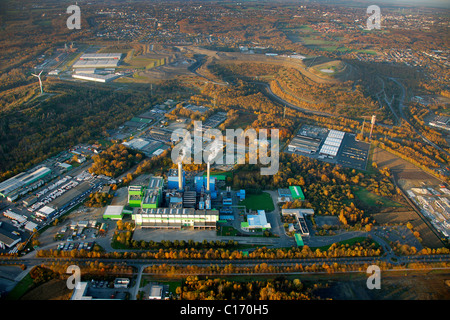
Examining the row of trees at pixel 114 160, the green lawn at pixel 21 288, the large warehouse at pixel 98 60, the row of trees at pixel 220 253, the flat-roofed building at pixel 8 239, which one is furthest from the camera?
the large warehouse at pixel 98 60

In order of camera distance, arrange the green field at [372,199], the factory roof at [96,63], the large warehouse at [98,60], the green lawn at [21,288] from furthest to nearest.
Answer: the large warehouse at [98,60] → the factory roof at [96,63] → the green field at [372,199] → the green lawn at [21,288]

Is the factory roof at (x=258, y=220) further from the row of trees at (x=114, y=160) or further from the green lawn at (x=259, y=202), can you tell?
the row of trees at (x=114, y=160)

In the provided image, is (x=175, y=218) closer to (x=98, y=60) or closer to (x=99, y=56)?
(x=98, y=60)

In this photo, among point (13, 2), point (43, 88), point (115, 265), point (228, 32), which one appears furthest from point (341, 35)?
point (115, 265)

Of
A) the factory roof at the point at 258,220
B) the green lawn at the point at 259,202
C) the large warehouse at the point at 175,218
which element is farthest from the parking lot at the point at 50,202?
the factory roof at the point at 258,220

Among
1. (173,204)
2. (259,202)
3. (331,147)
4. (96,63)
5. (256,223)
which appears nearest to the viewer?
(256,223)

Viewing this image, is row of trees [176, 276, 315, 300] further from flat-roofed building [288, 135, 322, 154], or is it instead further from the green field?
flat-roofed building [288, 135, 322, 154]

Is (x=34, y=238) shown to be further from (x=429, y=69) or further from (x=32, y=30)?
(x=429, y=69)

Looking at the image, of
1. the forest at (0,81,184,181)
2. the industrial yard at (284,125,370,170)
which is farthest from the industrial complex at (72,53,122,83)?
the industrial yard at (284,125,370,170)

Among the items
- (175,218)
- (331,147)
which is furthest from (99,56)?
(175,218)
